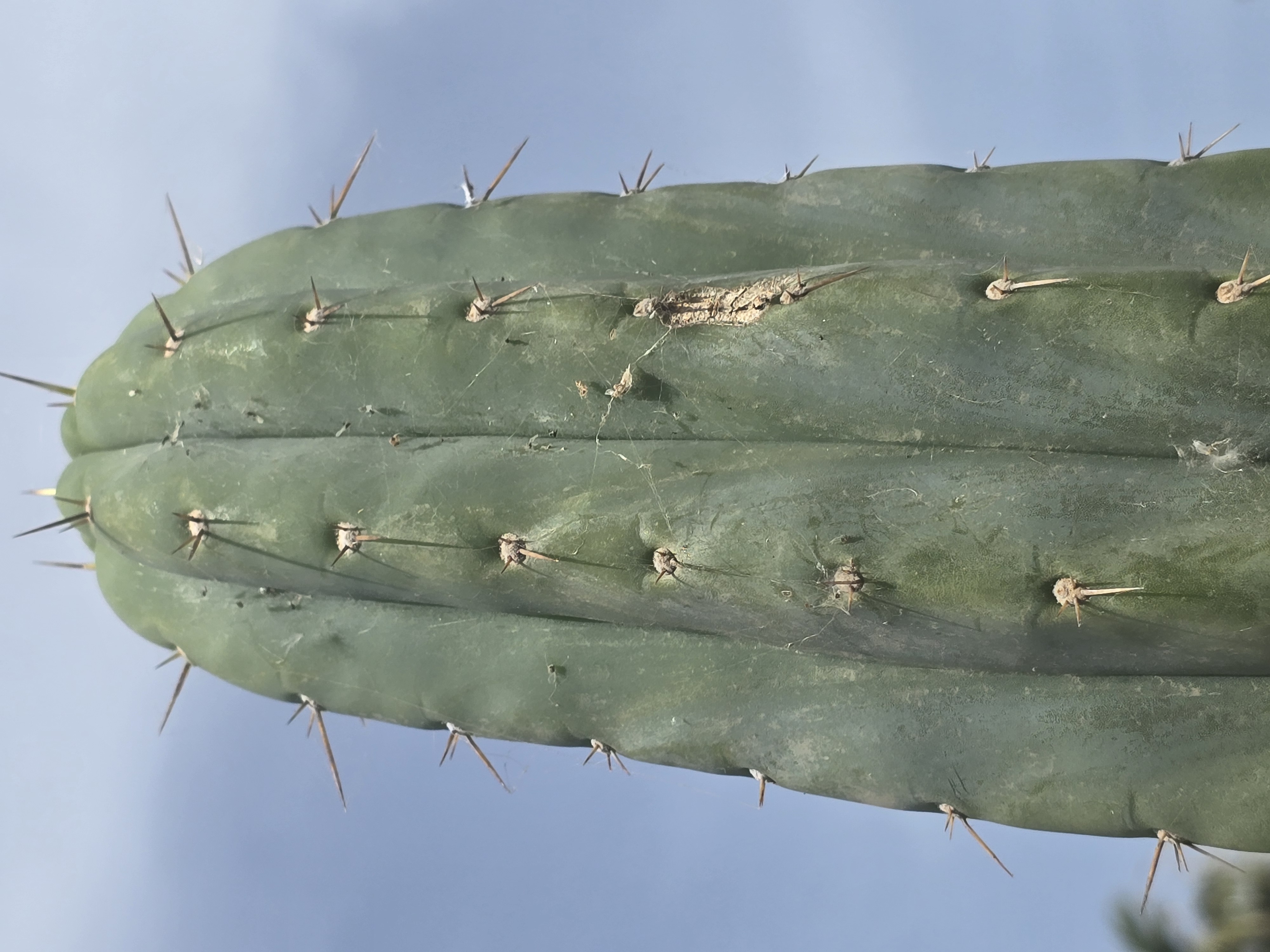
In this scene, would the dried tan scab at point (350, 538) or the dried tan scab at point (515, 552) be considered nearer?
the dried tan scab at point (515, 552)

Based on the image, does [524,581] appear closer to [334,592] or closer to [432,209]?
[334,592]

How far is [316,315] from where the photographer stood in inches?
167

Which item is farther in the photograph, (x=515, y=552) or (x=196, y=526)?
(x=196, y=526)

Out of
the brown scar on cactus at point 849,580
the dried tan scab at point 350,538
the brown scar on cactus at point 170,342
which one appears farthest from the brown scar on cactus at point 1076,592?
the brown scar on cactus at point 170,342

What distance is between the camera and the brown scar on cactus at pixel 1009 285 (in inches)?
133

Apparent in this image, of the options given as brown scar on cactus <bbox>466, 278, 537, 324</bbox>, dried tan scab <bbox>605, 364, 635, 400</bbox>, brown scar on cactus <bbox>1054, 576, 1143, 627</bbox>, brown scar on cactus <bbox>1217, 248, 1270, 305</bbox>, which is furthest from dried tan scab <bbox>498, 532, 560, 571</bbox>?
brown scar on cactus <bbox>1217, 248, 1270, 305</bbox>

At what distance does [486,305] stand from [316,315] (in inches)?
31.2

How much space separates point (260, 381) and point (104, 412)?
104 centimetres

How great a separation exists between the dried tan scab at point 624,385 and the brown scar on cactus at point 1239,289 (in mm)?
1939

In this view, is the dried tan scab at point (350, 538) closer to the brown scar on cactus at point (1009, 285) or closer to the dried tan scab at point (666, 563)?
the dried tan scab at point (666, 563)

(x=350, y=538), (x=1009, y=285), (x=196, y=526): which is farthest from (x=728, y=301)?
(x=196, y=526)

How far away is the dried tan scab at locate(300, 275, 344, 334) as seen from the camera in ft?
13.9

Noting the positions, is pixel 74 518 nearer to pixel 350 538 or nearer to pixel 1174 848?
pixel 350 538

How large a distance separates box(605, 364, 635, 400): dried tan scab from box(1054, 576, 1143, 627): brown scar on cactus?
1595 millimetres
